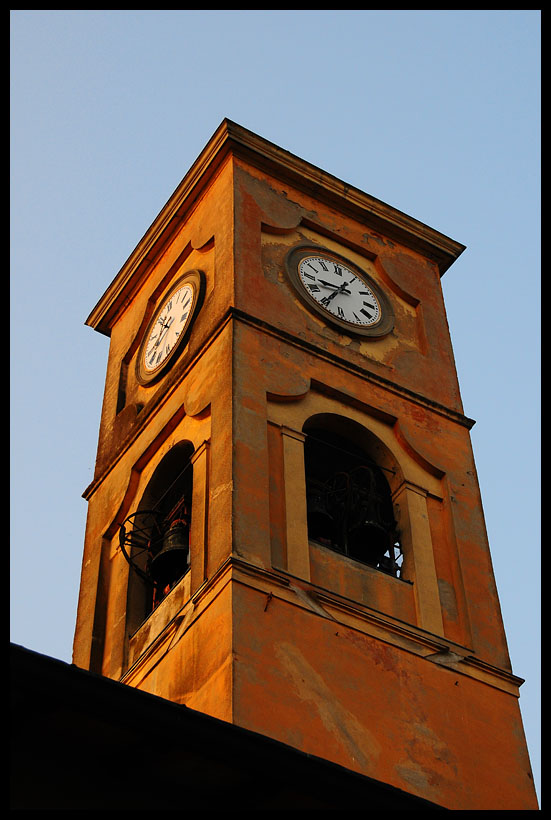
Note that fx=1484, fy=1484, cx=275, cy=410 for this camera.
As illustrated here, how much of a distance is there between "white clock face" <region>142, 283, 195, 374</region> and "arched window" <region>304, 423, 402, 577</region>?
258cm

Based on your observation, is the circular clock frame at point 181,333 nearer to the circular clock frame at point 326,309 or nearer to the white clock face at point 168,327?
the white clock face at point 168,327

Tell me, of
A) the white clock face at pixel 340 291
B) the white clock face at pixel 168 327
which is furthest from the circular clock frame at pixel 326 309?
the white clock face at pixel 168 327

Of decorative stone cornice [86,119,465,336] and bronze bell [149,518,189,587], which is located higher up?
decorative stone cornice [86,119,465,336]

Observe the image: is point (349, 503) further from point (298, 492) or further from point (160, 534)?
point (160, 534)

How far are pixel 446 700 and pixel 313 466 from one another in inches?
160

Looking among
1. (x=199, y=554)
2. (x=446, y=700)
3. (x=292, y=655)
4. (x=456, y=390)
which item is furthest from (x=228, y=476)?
(x=456, y=390)

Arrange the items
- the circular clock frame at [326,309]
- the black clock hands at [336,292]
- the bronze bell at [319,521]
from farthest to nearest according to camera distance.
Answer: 1. the black clock hands at [336,292]
2. the circular clock frame at [326,309]
3. the bronze bell at [319,521]

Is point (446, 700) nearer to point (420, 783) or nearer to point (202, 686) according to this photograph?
point (420, 783)

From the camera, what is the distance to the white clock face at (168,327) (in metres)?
Answer: 19.4

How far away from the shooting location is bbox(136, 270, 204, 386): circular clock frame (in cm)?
1903

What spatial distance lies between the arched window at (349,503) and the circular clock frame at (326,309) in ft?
5.63

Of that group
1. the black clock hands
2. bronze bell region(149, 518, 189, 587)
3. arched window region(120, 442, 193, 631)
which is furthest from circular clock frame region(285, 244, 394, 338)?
bronze bell region(149, 518, 189, 587)

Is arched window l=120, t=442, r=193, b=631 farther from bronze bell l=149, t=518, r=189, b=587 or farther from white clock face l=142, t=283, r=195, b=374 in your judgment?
white clock face l=142, t=283, r=195, b=374

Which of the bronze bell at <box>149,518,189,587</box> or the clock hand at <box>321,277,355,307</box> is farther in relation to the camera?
the clock hand at <box>321,277,355,307</box>
